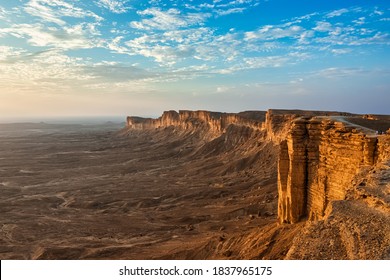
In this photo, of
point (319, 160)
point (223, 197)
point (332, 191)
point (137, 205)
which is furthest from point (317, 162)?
point (137, 205)

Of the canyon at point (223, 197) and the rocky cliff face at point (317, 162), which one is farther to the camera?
the rocky cliff face at point (317, 162)

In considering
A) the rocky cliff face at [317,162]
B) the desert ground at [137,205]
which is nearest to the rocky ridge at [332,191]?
the rocky cliff face at [317,162]

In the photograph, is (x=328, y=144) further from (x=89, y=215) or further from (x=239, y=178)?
(x=239, y=178)

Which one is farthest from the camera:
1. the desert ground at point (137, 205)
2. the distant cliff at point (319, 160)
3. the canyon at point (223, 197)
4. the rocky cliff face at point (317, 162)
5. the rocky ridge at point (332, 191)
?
the desert ground at point (137, 205)

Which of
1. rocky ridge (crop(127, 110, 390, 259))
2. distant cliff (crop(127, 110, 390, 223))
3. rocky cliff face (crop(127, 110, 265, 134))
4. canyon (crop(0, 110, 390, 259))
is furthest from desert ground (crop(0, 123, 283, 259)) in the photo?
rocky cliff face (crop(127, 110, 265, 134))

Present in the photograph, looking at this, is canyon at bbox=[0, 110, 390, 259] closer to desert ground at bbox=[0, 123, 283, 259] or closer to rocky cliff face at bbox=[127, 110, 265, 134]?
desert ground at bbox=[0, 123, 283, 259]

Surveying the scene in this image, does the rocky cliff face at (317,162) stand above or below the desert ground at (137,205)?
above

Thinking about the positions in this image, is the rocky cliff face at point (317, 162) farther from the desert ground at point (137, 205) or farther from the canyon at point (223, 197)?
the desert ground at point (137, 205)

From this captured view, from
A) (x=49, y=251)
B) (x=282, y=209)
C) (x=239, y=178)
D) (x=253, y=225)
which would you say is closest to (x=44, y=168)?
(x=239, y=178)

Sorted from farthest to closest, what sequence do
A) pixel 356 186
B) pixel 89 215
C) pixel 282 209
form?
pixel 89 215 < pixel 282 209 < pixel 356 186
